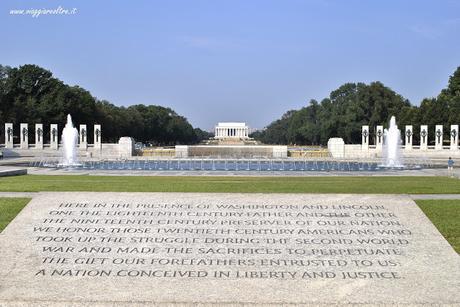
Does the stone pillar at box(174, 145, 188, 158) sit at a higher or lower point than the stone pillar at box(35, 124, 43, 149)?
lower

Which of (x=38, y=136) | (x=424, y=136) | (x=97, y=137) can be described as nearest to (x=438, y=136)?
(x=424, y=136)

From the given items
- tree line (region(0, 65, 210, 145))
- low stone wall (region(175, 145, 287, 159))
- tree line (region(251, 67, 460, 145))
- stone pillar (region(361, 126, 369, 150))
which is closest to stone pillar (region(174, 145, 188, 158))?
low stone wall (region(175, 145, 287, 159))

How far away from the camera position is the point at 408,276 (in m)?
10.3

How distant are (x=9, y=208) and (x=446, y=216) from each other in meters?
11.0

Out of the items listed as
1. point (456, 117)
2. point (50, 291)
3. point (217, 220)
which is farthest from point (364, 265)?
point (456, 117)

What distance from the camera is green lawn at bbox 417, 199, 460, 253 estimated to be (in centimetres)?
1313

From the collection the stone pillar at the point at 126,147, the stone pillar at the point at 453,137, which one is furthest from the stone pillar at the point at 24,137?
the stone pillar at the point at 453,137

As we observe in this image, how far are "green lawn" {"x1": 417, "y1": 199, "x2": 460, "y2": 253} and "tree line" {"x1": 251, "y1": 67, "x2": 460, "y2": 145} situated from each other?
234 feet

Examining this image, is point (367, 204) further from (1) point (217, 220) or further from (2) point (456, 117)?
(2) point (456, 117)

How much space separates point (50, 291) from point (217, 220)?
12.1ft

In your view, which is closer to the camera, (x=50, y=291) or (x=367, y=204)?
(x=50, y=291)

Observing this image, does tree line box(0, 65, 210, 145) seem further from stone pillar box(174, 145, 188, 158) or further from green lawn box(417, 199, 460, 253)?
green lawn box(417, 199, 460, 253)

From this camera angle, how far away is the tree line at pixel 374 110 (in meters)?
88.8

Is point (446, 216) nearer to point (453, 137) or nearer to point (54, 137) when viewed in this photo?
point (453, 137)
